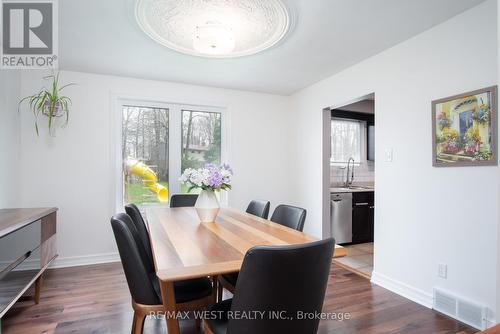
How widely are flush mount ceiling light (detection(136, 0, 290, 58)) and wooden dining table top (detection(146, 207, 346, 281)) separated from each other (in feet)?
4.48

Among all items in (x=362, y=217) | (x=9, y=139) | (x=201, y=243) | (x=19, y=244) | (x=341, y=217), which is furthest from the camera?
(x=362, y=217)

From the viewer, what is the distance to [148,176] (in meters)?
3.78

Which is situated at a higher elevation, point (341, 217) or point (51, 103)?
point (51, 103)

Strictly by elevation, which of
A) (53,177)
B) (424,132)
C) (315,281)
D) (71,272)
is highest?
(424,132)

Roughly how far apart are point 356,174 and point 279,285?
13.9 feet

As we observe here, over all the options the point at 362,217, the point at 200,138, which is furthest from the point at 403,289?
the point at 200,138

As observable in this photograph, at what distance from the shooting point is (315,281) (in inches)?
42.3

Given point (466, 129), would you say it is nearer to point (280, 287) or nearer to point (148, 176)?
point (280, 287)

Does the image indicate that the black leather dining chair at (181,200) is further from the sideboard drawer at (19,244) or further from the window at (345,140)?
the window at (345,140)

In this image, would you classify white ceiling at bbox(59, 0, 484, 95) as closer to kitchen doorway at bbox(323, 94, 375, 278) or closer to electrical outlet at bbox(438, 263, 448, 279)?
kitchen doorway at bbox(323, 94, 375, 278)

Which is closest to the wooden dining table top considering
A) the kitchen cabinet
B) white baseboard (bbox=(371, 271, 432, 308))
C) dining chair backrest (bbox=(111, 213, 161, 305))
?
dining chair backrest (bbox=(111, 213, 161, 305))

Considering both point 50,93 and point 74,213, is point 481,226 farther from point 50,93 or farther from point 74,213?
point 50,93

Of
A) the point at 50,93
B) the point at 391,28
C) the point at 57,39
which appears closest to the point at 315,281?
the point at 391,28

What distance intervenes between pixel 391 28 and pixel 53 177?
3.90 meters
